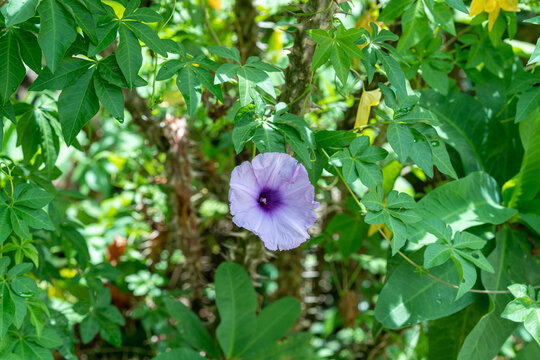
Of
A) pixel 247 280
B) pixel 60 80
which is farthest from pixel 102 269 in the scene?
pixel 60 80

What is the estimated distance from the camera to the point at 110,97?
935 millimetres

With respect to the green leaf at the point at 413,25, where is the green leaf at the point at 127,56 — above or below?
above

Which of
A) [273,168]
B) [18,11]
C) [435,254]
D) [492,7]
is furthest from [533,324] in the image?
[18,11]

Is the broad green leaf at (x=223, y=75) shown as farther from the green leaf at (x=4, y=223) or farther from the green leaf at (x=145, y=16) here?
the green leaf at (x=4, y=223)

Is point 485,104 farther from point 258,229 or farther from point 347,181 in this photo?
point 258,229

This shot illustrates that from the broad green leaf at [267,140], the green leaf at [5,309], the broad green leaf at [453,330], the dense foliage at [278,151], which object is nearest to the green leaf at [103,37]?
the dense foliage at [278,151]

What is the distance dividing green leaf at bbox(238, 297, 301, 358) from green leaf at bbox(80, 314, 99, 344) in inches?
15.8

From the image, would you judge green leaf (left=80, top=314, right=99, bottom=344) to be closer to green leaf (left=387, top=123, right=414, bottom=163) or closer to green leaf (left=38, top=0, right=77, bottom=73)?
green leaf (left=38, top=0, right=77, bottom=73)

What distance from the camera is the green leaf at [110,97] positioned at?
3.04 ft

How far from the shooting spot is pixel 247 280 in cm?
145

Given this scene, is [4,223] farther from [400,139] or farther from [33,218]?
[400,139]

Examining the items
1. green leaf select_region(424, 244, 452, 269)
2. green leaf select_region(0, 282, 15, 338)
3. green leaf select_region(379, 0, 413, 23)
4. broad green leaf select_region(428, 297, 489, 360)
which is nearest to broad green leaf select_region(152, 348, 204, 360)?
green leaf select_region(0, 282, 15, 338)

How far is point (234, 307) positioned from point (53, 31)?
896mm

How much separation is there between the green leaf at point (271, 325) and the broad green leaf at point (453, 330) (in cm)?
38
